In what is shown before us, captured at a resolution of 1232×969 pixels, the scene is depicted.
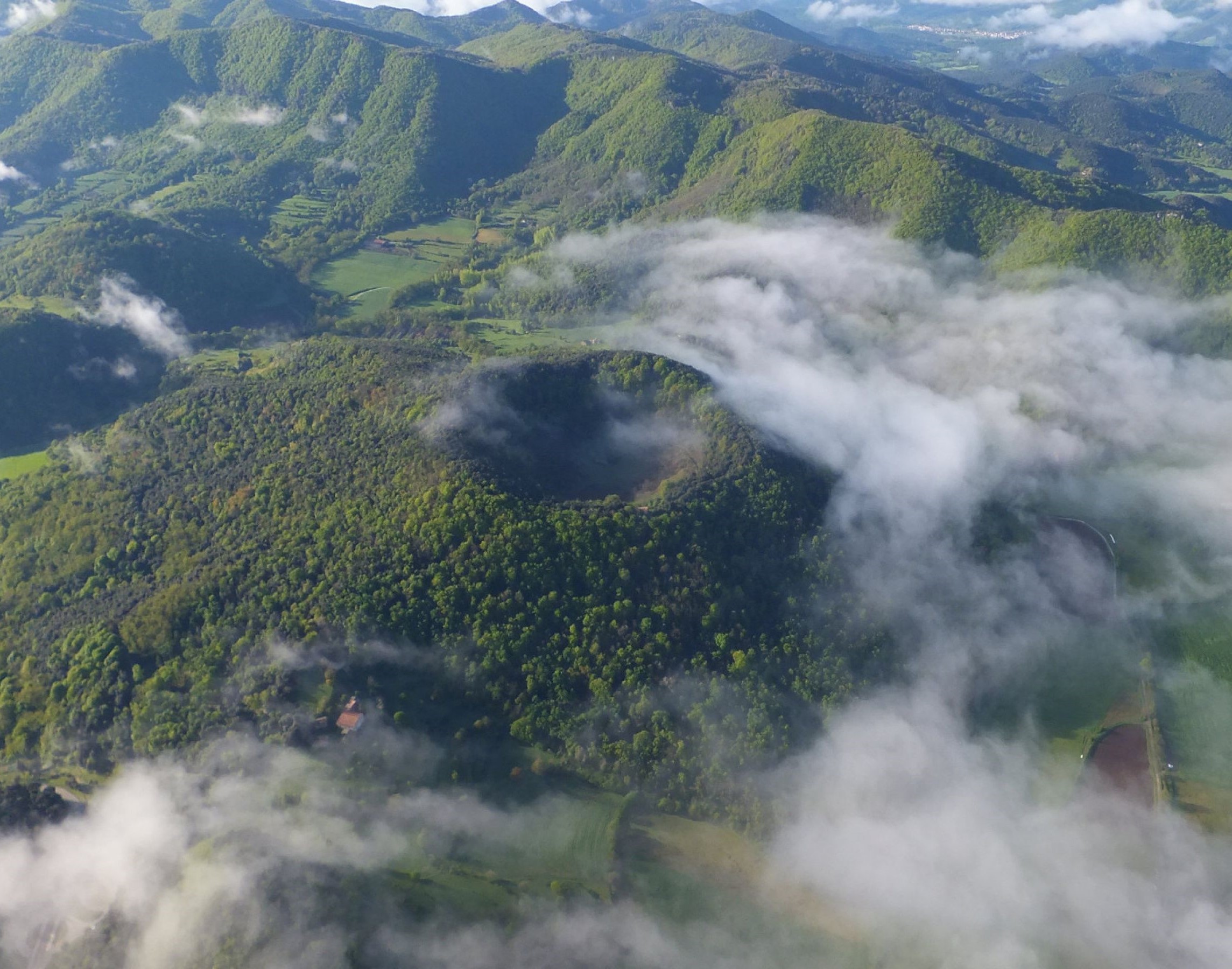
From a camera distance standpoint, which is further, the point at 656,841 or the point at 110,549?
the point at 110,549

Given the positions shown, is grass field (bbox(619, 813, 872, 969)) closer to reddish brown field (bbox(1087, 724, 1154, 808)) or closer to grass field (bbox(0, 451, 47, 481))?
reddish brown field (bbox(1087, 724, 1154, 808))

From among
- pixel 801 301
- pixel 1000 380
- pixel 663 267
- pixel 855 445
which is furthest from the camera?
pixel 663 267

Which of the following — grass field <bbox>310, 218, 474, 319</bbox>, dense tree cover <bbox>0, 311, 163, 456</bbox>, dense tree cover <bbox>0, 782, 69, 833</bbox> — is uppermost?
grass field <bbox>310, 218, 474, 319</bbox>

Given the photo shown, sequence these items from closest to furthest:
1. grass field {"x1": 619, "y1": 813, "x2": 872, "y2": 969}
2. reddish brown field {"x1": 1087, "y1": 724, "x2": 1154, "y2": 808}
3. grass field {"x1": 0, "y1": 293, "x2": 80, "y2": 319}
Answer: grass field {"x1": 619, "y1": 813, "x2": 872, "y2": 969}, reddish brown field {"x1": 1087, "y1": 724, "x2": 1154, "y2": 808}, grass field {"x1": 0, "y1": 293, "x2": 80, "y2": 319}

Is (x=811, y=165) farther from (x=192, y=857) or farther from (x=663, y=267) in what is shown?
(x=192, y=857)

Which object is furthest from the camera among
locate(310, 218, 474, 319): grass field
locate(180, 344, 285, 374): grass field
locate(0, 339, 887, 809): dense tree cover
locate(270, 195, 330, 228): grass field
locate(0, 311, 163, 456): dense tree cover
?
locate(270, 195, 330, 228): grass field

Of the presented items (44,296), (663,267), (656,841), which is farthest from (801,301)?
(44,296)

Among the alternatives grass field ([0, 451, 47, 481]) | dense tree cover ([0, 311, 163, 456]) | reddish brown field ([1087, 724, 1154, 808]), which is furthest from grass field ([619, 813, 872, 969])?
dense tree cover ([0, 311, 163, 456])
